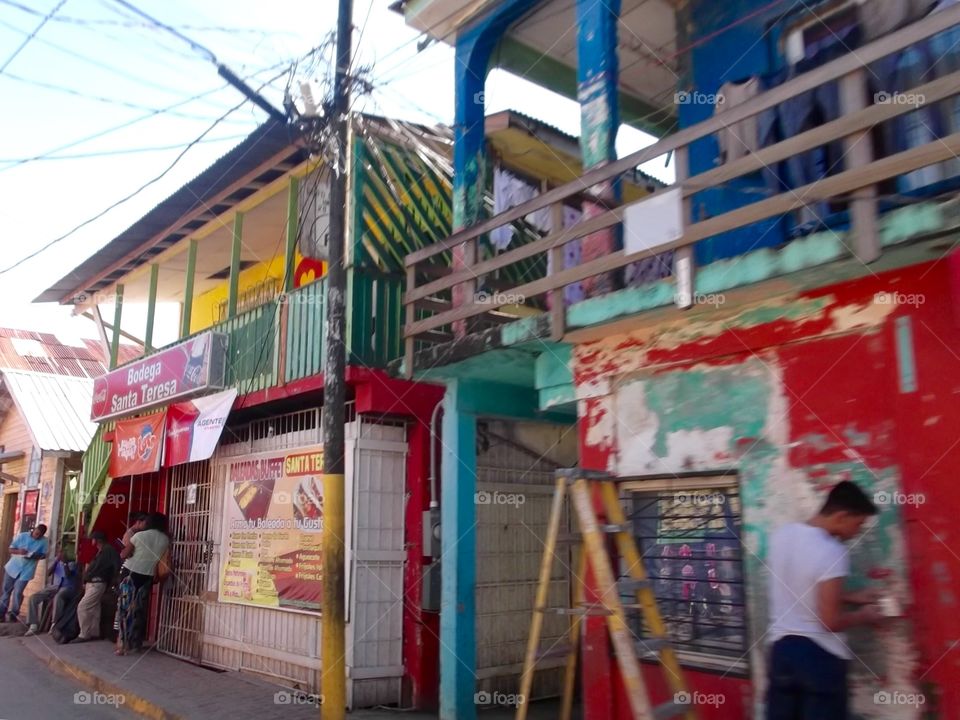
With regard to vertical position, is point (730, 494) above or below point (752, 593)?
above

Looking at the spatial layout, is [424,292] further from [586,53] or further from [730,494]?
[730,494]

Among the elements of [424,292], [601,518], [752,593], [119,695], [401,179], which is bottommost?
[119,695]

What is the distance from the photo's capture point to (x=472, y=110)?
7.78 metres

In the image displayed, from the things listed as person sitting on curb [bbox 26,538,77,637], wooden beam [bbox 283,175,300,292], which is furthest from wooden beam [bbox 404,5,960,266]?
person sitting on curb [bbox 26,538,77,637]

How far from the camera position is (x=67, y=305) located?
50.8 feet

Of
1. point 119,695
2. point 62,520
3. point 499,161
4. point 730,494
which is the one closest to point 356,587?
point 119,695

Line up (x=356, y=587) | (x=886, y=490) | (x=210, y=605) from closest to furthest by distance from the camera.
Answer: (x=886, y=490)
(x=356, y=587)
(x=210, y=605)

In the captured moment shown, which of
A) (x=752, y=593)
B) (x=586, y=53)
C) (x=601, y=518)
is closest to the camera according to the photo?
(x=752, y=593)

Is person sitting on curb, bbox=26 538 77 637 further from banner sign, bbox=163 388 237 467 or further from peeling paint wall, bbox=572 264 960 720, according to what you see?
peeling paint wall, bbox=572 264 960 720

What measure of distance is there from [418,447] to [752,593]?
4.27 metres

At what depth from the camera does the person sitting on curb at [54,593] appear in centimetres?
1294

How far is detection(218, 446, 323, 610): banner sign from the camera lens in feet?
29.0

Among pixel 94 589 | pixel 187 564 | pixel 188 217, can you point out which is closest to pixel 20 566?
pixel 94 589

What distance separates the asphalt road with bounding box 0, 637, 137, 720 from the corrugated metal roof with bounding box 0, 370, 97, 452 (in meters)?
5.32
